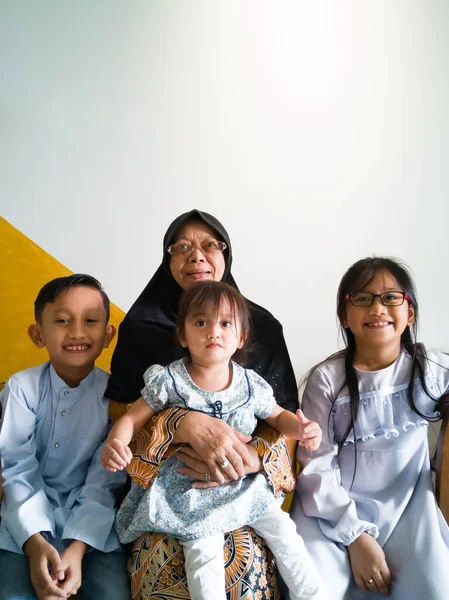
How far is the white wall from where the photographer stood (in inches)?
115

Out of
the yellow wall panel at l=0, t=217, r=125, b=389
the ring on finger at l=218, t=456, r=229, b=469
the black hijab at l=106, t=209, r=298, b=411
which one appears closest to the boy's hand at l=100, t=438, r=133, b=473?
the ring on finger at l=218, t=456, r=229, b=469

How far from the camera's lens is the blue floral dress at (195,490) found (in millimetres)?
1319

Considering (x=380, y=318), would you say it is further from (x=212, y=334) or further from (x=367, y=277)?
(x=212, y=334)

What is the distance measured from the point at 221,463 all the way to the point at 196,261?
2.42ft

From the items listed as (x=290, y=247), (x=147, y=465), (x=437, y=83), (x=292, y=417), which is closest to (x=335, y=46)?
(x=437, y=83)

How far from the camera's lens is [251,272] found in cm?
308

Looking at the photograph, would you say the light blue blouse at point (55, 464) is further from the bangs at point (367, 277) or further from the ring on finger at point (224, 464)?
the bangs at point (367, 277)

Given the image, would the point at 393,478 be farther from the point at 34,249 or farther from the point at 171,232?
the point at 34,249

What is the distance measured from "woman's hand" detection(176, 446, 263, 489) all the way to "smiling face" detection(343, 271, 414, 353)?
589 mm

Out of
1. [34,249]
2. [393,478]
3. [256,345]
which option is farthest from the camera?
[34,249]

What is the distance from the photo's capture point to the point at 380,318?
171 cm

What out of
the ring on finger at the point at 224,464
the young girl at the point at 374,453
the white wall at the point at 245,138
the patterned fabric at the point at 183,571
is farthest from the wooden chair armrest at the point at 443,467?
the white wall at the point at 245,138

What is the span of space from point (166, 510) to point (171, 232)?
0.99 metres

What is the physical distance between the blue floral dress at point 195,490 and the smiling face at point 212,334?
0.09m
